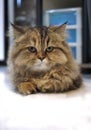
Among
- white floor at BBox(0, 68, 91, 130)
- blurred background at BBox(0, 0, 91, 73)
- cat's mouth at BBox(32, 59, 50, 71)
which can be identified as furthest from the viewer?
blurred background at BBox(0, 0, 91, 73)

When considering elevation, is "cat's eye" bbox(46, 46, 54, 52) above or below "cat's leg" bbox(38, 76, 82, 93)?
above

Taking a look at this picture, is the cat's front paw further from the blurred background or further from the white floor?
the blurred background

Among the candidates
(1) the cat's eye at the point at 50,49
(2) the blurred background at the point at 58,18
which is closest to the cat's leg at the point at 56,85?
(1) the cat's eye at the point at 50,49

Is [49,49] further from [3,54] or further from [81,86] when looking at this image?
[3,54]

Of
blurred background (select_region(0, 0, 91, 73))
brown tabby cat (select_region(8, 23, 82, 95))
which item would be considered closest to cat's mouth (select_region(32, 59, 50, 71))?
brown tabby cat (select_region(8, 23, 82, 95))

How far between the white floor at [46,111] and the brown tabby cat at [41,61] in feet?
0.15

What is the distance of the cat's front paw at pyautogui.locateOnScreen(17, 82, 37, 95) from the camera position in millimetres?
1165

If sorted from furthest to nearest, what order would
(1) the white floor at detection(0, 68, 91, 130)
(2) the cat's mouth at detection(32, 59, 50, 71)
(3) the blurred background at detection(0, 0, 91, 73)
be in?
(3) the blurred background at detection(0, 0, 91, 73), (2) the cat's mouth at detection(32, 59, 50, 71), (1) the white floor at detection(0, 68, 91, 130)

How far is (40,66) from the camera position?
1.17m

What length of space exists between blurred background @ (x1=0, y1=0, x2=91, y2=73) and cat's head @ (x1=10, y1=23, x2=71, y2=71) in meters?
0.45

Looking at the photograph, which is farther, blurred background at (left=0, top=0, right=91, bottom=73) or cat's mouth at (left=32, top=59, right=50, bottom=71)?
blurred background at (left=0, top=0, right=91, bottom=73)

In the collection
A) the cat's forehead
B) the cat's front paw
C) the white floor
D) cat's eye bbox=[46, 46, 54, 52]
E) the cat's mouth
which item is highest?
the cat's forehead

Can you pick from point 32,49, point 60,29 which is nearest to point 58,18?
point 60,29

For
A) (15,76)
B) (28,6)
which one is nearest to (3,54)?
(28,6)
